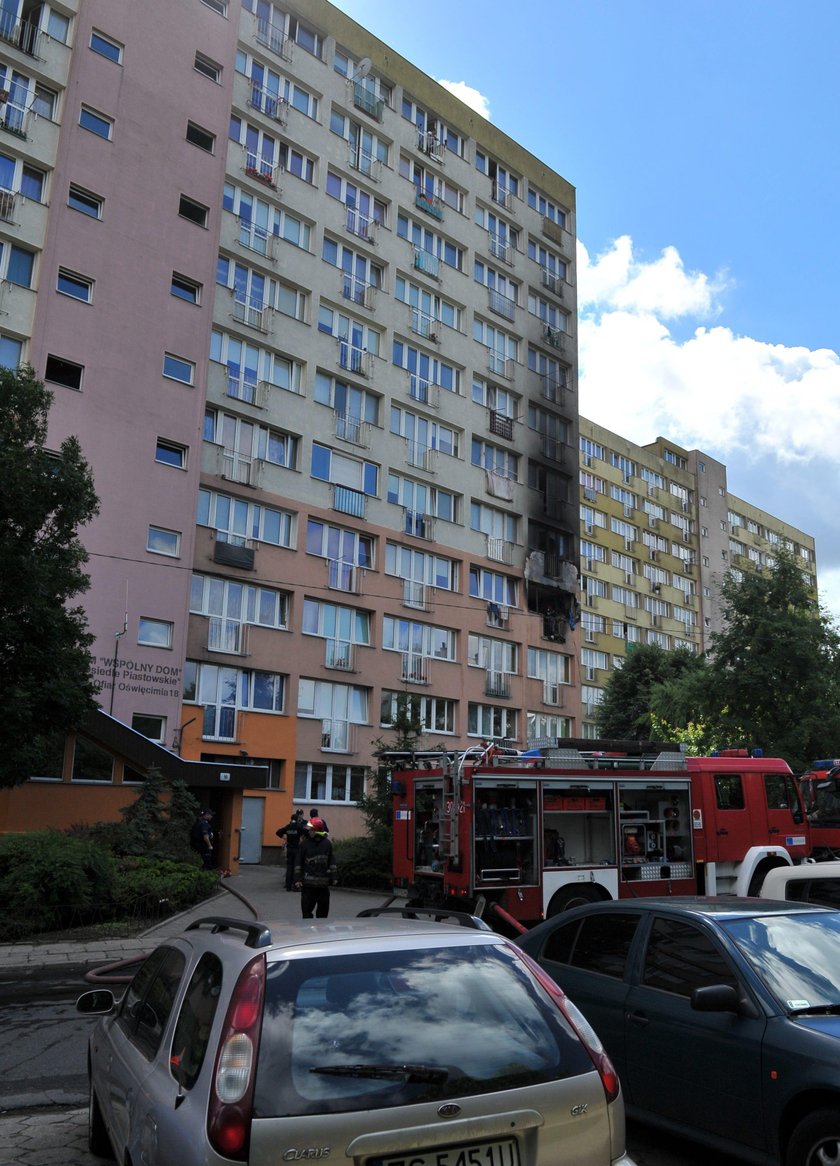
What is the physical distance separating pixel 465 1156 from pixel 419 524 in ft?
116

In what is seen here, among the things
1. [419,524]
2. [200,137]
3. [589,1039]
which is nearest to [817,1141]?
[589,1039]

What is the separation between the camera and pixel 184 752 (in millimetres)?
27984

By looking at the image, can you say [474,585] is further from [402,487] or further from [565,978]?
[565,978]

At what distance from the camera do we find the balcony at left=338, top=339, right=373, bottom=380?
1426 inches

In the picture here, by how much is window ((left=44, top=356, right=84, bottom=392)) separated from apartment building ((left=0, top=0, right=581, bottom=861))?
0.35 ft

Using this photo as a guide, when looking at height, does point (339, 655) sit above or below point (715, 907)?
above

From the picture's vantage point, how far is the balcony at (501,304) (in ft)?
145

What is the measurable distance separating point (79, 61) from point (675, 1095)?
32.6 meters

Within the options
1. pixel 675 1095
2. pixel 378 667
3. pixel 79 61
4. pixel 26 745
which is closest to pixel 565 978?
pixel 675 1095

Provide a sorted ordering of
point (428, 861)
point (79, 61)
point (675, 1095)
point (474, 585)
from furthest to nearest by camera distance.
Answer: point (474, 585) → point (79, 61) → point (428, 861) → point (675, 1095)

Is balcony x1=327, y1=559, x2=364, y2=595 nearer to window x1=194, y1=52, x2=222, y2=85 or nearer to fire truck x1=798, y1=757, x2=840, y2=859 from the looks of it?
window x1=194, y1=52, x2=222, y2=85

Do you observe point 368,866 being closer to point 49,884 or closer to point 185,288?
point 49,884

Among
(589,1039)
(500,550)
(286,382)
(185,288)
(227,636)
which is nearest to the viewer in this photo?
(589,1039)

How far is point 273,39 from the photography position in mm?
36188
